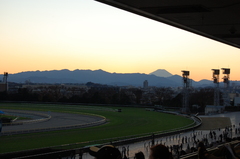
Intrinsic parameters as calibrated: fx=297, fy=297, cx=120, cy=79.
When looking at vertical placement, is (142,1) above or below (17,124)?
above

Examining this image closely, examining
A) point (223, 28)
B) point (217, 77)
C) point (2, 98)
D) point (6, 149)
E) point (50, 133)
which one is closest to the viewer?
point (223, 28)

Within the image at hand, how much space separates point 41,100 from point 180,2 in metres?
44.4

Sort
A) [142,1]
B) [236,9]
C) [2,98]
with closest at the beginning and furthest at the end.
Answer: [142,1], [236,9], [2,98]

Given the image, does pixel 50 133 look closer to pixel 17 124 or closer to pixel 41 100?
pixel 17 124

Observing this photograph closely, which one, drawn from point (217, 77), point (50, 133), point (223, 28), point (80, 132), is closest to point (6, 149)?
point (50, 133)

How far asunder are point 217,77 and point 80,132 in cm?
2697

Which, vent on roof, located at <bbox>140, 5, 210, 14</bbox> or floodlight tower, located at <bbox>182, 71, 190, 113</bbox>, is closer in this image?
vent on roof, located at <bbox>140, 5, 210, 14</bbox>

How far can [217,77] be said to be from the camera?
4088 centimetres

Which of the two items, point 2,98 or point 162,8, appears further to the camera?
point 2,98

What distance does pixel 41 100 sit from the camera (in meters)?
46.5

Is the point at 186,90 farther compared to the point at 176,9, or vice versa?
the point at 186,90

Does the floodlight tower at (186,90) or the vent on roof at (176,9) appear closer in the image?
the vent on roof at (176,9)

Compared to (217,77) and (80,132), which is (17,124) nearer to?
(80,132)

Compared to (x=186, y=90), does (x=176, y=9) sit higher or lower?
higher
